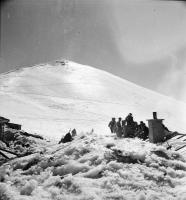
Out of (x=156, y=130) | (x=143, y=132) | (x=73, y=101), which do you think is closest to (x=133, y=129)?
(x=143, y=132)

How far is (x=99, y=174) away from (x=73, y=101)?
246 feet

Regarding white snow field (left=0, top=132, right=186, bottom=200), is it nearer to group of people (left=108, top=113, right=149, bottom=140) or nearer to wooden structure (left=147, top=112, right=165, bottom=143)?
wooden structure (left=147, top=112, right=165, bottom=143)

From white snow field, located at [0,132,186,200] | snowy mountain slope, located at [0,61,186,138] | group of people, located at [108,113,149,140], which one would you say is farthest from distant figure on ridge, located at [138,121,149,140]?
snowy mountain slope, located at [0,61,186,138]

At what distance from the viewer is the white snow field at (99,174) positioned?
7.98m

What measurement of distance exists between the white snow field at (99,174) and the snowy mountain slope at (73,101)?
34920 mm

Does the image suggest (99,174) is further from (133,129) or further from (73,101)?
(73,101)

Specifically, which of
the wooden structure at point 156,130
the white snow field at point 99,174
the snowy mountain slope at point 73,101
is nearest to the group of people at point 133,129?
the wooden structure at point 156,130

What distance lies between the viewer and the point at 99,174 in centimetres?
871

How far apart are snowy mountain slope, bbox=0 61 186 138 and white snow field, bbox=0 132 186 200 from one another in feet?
115

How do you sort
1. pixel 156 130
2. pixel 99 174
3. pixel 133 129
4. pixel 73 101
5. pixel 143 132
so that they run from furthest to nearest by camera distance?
pixel 73 101, pixel 133 129, pixel 143 132, pixel 156 130, pixel 99 174

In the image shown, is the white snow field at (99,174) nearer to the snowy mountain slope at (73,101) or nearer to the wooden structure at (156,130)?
the wooden structure at (156,130)

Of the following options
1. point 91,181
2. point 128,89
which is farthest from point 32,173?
point 128,89

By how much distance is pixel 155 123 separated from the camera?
51.0 feet

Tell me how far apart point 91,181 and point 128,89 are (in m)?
98.7
